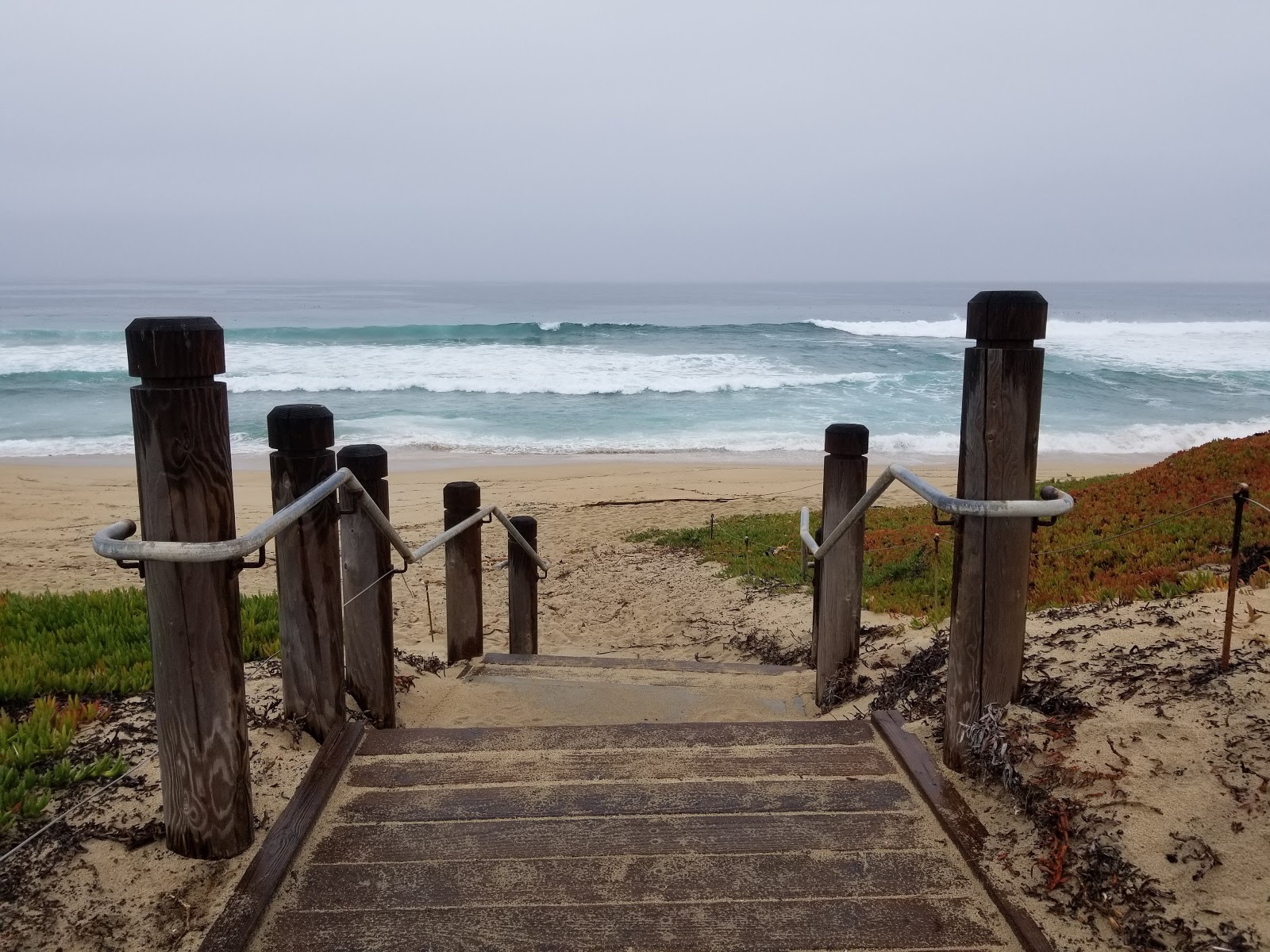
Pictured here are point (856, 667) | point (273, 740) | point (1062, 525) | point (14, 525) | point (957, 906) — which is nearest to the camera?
point (957, 906)

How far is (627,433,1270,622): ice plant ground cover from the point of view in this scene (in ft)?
18.5

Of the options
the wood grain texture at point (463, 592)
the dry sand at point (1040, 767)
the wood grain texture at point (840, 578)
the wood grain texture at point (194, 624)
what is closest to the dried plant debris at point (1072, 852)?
the dry sand at point (1040, 767)

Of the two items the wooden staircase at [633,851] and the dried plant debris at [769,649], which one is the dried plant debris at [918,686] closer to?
the wooden staircase at [633,851]

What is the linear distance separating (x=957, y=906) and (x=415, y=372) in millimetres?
31294

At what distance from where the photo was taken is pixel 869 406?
25828 mm

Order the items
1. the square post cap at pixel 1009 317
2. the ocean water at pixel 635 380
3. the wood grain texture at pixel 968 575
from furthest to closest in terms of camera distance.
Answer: the ocean water at pixel 635 380
the wood grain texture at pixel 968 575
the square post cap at pixel 1009 317

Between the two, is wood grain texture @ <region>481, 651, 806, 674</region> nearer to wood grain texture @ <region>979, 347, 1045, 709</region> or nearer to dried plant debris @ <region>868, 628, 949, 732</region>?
dried plant debris @ <region>868, 628, 949, 732</region>

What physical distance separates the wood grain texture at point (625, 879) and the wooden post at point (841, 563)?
1.92m

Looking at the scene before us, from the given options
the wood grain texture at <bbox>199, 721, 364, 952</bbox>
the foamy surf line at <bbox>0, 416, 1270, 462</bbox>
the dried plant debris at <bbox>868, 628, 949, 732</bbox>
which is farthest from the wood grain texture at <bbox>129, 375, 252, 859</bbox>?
the foamy surf line at <bbox>0, 416, 1270, 462</bbox>

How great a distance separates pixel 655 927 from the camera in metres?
2.34

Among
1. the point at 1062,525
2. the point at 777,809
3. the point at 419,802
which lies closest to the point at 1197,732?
the point at 777,809

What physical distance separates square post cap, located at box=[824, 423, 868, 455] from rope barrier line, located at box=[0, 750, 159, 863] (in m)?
2.97

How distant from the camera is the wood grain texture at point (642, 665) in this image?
5.43 meters

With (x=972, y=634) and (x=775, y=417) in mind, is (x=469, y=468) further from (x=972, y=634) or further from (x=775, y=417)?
(x=972, y=634)
